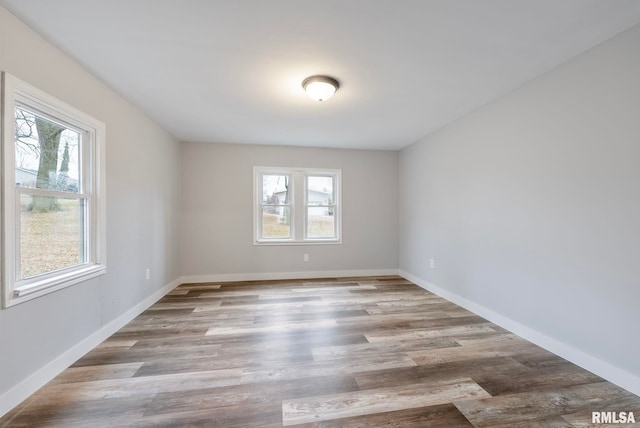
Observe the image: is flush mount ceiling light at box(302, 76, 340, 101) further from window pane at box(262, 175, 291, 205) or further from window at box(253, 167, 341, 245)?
window pane at box(262, 175, 291, 205)

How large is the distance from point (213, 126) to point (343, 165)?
226 centimetres

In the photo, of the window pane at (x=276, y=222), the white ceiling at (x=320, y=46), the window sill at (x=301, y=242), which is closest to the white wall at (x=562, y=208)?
the white ceiling at (x=320, y=46)

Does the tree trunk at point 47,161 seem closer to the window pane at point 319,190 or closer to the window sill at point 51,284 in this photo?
the window sill at point 51,284

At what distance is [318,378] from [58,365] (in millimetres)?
1882

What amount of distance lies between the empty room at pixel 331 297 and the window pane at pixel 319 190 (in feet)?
4.43

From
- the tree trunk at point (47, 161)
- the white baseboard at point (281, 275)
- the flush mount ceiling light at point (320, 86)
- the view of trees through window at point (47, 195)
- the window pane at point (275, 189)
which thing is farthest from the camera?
the window pane at point (275, 189)

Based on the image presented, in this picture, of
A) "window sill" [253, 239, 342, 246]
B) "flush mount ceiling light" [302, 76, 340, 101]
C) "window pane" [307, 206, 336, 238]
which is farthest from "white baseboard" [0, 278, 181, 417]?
"flush mount ceiling light" [302, 76, 340, 101]

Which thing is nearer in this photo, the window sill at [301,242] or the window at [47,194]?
the window at [47,194]

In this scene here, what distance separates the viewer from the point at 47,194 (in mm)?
1869

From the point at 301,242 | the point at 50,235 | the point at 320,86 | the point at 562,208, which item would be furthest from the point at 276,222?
the point at 562,208

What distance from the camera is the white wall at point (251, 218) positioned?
437 cm

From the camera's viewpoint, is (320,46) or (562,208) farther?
(562,208)

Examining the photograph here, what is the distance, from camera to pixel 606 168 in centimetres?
184

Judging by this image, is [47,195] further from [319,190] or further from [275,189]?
[319,190]
